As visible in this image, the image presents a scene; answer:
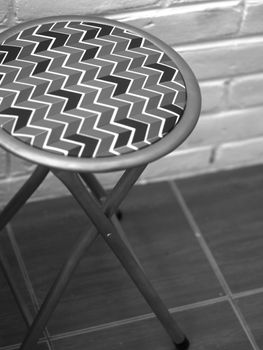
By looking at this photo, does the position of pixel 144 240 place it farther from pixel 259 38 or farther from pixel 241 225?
pixel 259 38

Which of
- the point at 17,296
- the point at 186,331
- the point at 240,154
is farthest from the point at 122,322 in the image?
the point at 240,154

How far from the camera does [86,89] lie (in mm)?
1103

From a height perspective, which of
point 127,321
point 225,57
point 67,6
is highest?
point 67,6

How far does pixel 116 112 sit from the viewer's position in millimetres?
1074

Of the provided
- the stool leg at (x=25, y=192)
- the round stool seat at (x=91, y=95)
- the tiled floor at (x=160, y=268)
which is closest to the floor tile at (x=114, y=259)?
the tiled floor at (x=160, y=268)

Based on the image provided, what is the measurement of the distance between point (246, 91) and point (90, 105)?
0.66 m

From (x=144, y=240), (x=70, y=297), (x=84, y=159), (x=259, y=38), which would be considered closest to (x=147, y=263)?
(x=144, y=240)

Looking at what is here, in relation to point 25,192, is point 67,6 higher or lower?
higher

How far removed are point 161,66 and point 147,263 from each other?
0.56 metres

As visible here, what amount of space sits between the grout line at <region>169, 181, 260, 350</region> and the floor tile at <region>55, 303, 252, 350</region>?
12mm

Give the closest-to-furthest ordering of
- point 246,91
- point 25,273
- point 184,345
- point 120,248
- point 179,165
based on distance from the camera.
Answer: point 120,248, point 184,345, point 25,273, point 246,91, point 179,165

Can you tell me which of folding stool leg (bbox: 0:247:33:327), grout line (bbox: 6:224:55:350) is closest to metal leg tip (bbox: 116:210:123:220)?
grout line (bbox: 6:224:55:350)

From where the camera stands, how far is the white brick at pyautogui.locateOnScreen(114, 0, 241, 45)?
144 centimetres

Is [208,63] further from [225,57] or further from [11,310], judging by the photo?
[11,310]
